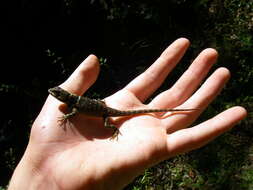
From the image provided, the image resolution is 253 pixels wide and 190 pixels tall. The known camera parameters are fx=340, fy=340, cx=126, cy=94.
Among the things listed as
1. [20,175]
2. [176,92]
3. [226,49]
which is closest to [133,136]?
[176,92]

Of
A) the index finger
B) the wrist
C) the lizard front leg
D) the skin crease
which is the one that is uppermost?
the index finger

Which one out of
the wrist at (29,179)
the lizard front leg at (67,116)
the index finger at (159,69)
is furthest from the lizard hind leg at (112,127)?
the wrist at (29,179)

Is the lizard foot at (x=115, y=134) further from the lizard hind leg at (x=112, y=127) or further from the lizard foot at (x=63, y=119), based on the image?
the lizard foot at (x=63, y=119)

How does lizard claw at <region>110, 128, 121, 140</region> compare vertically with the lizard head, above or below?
below

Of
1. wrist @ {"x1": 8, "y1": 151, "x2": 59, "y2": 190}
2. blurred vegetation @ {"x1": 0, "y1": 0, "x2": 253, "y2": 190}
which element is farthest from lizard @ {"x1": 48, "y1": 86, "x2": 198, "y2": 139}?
blurred vegetation @ {"x1": 0, "y1": 0, "x2": 253, "y2": 190}

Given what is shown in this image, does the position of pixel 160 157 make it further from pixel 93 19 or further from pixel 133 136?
pixel 93 19

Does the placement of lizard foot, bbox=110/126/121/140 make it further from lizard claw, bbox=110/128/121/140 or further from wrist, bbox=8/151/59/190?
wrist, bbox=8/151/59/190
